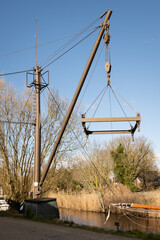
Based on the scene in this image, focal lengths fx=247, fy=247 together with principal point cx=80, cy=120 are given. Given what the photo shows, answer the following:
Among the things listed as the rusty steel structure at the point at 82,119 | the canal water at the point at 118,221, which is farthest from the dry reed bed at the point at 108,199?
the rusty steel structure at the point at 82,119

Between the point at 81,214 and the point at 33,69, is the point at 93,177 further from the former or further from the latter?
the point at 33,69

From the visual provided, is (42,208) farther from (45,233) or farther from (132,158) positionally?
(132,158)

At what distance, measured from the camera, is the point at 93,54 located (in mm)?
11508

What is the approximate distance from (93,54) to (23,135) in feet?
23.9

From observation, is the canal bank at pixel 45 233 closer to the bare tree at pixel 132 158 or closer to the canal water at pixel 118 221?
the canal water at pixel 118 221

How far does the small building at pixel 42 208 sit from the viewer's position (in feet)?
35.9

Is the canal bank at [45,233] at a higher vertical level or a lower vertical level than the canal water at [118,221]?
higher

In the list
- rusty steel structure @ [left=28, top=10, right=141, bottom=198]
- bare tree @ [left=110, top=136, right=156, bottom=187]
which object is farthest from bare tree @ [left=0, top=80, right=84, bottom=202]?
bare tree @ [left=110, top=136, right=156, bottom=187]

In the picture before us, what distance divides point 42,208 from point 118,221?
8266mm

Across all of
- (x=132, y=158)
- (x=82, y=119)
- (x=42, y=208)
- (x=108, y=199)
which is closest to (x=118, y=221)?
(x=108, y=199)

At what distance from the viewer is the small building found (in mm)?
10930

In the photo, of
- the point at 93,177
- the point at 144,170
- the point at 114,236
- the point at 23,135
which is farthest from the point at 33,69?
the point at 144,170

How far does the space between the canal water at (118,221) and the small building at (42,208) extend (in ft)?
15.5

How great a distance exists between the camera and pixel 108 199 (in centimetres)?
2116
